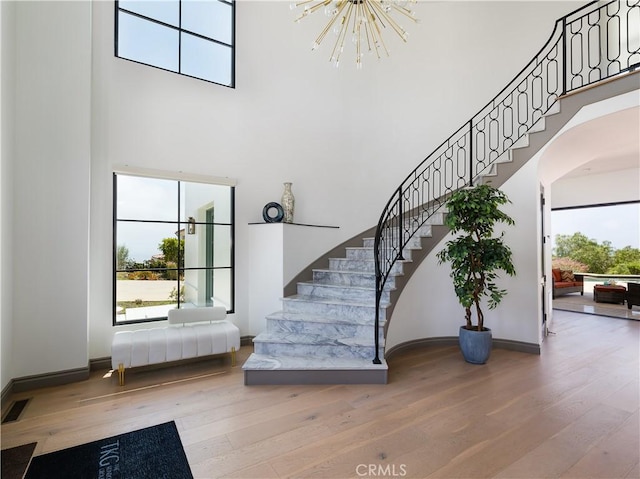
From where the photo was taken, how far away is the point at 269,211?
476 cm

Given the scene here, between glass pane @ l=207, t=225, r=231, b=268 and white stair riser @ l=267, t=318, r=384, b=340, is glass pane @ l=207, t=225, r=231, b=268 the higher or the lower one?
the higher one

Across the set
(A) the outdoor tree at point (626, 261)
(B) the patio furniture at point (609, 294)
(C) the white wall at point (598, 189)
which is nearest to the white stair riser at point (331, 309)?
(B) the patio furniture at point (609, 294)

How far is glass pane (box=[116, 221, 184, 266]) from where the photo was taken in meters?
3.94

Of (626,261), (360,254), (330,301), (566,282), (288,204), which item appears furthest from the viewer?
(626,261)

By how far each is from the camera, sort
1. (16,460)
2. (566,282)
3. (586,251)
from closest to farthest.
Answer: (16,460) < (566,282) < (586,251)

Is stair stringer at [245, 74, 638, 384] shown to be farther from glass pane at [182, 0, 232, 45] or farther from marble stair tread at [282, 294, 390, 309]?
glass pane at [182, 0, 232, 45]

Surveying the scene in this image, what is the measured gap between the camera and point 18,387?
3092 millimetres

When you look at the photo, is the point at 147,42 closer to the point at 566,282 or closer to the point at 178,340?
the point at 178,340

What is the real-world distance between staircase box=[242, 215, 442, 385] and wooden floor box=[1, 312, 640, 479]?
0.14 meters

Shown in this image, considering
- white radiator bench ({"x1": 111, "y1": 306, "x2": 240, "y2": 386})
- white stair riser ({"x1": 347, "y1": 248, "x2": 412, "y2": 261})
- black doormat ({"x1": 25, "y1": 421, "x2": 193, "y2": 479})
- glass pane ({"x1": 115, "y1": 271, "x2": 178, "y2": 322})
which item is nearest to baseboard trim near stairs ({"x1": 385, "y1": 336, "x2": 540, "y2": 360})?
white stair riser ({"x1": 347, "y1": 248, "x2": 412, "y2": 261})

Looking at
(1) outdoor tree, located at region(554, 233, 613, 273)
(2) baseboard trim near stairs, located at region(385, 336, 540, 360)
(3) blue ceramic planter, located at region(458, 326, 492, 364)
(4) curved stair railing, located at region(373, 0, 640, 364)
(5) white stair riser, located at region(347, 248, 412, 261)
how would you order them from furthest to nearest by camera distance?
(1) outdoor tree, located at region(554, 233, 613, 273) < (4) curved stair railing, located at region(373, 0, 640, 364) < (5) white stair riser, located at region(347, 248, 412, 261) < (2) baseboard trim near stairs, located at region(385, 336, 540, 360) < (3) blue ceramic planter, located at region(458, 326, 492, 364)

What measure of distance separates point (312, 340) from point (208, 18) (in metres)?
4.74

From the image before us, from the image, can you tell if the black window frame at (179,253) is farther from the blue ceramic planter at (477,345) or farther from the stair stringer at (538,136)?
the blue ceramic planter at (477,345)

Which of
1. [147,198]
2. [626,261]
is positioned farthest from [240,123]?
[626,261]
